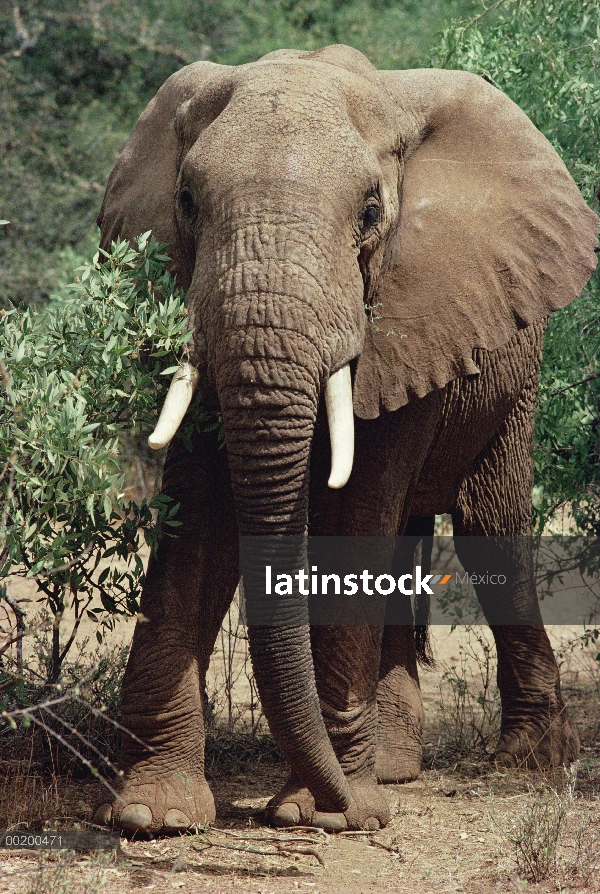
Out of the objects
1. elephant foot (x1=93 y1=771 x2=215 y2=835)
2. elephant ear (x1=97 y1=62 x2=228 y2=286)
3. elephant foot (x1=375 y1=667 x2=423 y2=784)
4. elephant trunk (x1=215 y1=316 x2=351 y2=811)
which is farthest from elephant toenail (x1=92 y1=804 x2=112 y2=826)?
elephant ear (x1=97 y1=62 x2=228 y2=286)

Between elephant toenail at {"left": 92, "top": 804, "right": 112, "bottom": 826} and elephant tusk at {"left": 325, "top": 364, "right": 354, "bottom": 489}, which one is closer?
elephant tusk at {"left": 325, "top": 364, "right": 354, "bottom": 489}

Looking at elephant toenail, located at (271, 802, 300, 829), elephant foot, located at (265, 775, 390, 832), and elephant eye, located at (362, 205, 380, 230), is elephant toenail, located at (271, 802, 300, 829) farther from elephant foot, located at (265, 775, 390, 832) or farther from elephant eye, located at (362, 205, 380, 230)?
elephant eye, located at (362, 205, 380, 230)

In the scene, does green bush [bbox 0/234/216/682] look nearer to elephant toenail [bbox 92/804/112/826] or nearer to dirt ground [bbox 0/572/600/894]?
elephant toenail [bbox 92/804/112/826]

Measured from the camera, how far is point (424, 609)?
6.99 meters

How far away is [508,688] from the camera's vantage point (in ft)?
20.9

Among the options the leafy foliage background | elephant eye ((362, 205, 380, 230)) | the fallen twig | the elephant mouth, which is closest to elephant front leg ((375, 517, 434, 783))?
the fallen twig

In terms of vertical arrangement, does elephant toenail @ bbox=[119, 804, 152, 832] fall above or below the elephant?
below

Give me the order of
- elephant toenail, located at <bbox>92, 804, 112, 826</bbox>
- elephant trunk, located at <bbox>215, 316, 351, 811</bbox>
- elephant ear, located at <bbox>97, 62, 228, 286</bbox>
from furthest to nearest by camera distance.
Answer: elephant ear, located at <bbox>97, 62, 228, 286</bbox>, elephant toenail, located at <bbox>92, 804, 112, 826</bbox>, elephant trunk, located at <bbox>215, 316, 351, 811</bbox>

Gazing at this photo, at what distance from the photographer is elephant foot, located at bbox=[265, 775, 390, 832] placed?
4730mm

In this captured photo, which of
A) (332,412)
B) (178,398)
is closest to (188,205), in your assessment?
(178,398)

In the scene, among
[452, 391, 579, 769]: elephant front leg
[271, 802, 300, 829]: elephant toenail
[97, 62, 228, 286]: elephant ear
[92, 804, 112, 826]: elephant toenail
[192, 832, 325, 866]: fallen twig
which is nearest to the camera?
[192, 832, 325, 866]: fallen twig

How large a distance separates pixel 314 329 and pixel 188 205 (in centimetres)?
77

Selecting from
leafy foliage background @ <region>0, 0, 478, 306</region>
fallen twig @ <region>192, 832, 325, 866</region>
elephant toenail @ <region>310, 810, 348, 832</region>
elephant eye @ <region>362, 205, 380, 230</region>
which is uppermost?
leafy foliage background @ <region>0, 0, 478, 306</region>

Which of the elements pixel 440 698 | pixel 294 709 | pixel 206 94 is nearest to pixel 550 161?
pixel 206 94
